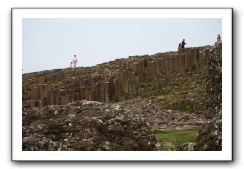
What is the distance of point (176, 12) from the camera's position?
3128 cm

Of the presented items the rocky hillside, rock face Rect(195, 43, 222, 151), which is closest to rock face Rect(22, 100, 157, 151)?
the rocky hillside

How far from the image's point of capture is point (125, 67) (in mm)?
31297

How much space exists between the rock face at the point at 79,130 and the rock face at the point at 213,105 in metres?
0.40

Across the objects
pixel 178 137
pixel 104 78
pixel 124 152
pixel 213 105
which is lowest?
pixel 124 152

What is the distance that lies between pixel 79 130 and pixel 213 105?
104 cm

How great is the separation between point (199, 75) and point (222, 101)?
267mm

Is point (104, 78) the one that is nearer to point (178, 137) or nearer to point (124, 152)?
point (124, 152)

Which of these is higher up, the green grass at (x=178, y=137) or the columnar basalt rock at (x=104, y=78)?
the columnar basalt rock at (x=104, y=78)

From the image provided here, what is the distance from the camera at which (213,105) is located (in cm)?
3127

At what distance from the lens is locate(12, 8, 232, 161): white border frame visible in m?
31.2

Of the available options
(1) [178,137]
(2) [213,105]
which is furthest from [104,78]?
(2) [213,105]

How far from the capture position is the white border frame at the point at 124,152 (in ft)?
102

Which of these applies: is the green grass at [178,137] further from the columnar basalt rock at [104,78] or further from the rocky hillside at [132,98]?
the columnar basalt rock at [104,78]

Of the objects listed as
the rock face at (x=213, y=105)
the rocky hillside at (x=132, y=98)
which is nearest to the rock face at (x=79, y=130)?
the rocky hillside at (x=132, y=98)
